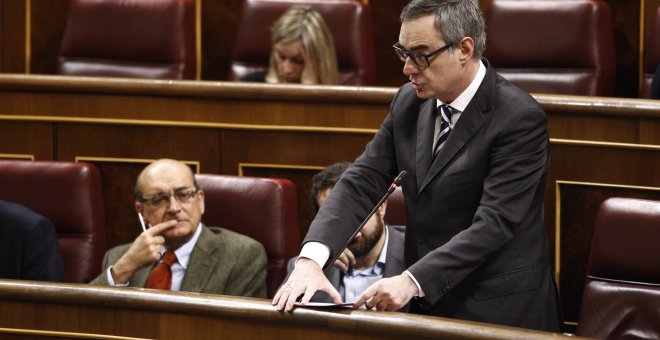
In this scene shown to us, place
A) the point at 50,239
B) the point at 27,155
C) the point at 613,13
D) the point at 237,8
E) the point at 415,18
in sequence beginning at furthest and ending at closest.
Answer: the point at 237,8 < the point at 613,13 < the point at 27,155 < the point at 50,239 < the point at 415,18

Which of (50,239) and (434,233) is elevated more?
Result: (434,233)

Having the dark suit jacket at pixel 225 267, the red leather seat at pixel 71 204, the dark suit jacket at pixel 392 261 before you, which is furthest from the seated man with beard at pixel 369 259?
the red leather seat at pixel 71 204

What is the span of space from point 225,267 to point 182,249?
64mm

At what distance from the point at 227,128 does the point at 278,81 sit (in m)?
0.20

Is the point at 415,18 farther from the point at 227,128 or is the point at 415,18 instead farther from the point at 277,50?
the point at 277,50

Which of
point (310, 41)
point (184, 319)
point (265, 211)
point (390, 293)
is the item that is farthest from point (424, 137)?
point (310, 41)

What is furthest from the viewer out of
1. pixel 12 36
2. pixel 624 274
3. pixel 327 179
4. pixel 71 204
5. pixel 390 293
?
pixel 12 36

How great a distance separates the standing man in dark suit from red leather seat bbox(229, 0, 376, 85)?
2.66 ft

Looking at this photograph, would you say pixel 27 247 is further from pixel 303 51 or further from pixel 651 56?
pixel 651 56

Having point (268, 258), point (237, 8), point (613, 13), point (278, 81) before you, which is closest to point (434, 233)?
point (268, 258)

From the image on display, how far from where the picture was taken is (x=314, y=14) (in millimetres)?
1667

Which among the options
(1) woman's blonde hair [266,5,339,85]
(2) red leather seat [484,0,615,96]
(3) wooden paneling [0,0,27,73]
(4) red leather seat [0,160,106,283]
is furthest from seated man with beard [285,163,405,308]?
(3) wooden paneling [0,0,27,73]

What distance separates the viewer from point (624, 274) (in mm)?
1117

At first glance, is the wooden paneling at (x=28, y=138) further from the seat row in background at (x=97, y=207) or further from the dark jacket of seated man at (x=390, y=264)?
the dark jacket of seated man at (x=390, y=264)
